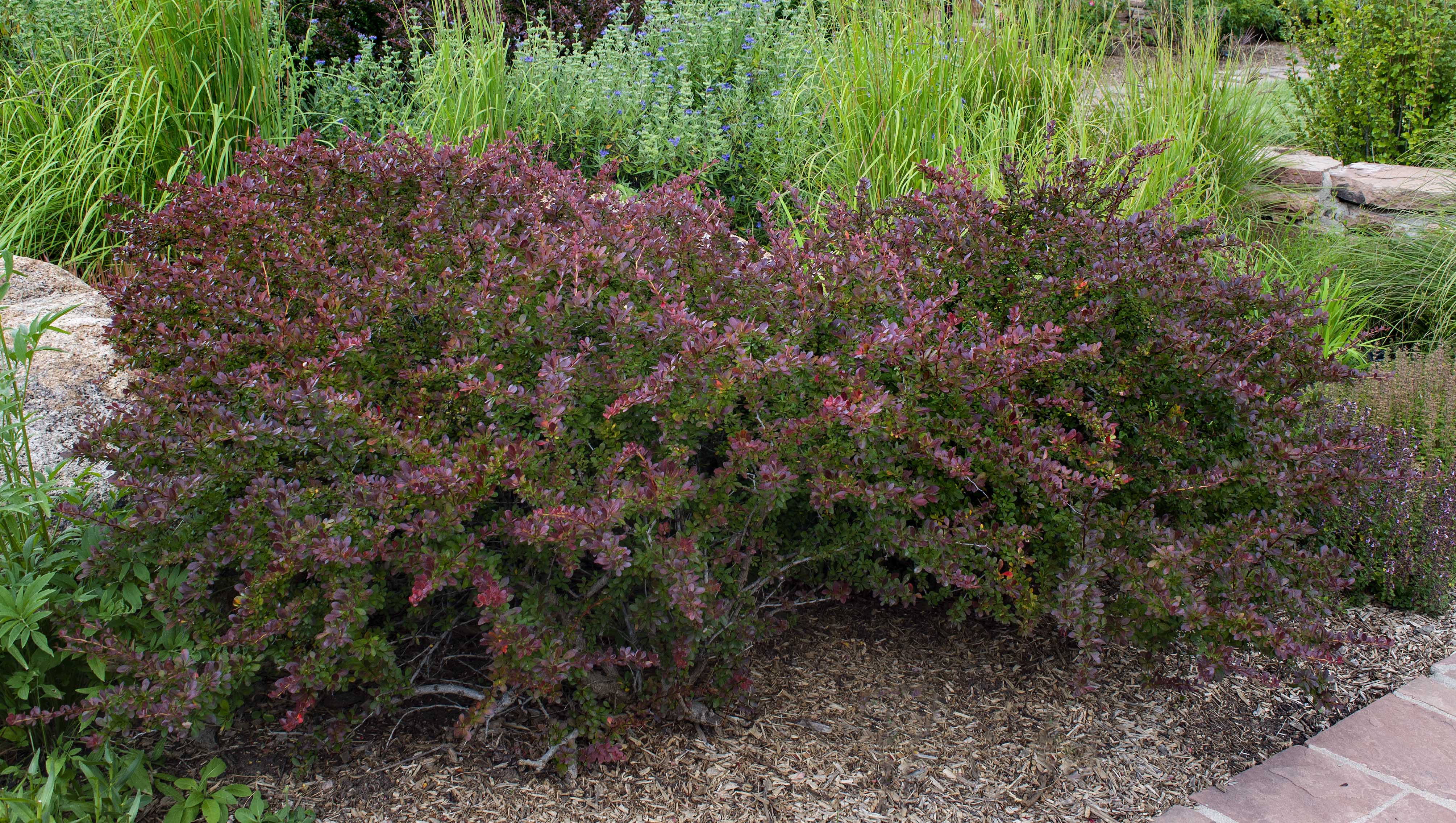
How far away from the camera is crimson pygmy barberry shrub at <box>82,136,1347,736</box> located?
1968 mm

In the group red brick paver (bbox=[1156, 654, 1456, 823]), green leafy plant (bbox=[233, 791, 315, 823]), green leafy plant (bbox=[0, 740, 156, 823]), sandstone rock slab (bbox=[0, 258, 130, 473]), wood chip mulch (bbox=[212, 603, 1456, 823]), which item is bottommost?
red brick paver (bbox=[1156, 654, 1456, 823])

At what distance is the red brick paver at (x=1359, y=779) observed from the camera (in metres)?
2.27

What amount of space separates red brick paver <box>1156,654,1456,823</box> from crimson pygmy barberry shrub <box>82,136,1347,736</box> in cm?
42

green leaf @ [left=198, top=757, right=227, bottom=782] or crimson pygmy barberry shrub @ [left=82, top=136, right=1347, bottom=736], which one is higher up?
crimson pygmy barberry shrub @ [left=82, top=136, right=1347, bottom=736]

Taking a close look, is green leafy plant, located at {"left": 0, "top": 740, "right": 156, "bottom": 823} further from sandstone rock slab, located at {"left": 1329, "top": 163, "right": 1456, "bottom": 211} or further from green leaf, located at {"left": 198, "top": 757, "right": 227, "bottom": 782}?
sandstone rock slab, located at {"left": 1329, "top": 163, "right": 1456, "bottom": 211}

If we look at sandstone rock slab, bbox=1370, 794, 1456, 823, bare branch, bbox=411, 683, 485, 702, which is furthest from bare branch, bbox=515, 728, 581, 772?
sandstone rock slab, bbox=1370, 794, 1456, 823

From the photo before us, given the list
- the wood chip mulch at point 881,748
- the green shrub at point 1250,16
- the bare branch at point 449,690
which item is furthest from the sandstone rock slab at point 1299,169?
the green shrub at point 1250,16

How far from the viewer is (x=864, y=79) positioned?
541 cm

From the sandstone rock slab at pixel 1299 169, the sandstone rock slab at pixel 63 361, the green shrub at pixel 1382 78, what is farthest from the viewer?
the green shrub at pixel 1382 78

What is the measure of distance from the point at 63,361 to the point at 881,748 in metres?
2.83

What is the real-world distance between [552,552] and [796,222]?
340cm

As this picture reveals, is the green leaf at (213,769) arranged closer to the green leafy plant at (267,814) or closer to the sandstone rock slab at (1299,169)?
the green leafy plant at (267,814)

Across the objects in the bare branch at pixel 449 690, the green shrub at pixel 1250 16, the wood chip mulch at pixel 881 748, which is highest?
the green shrub at pixel 1250 16

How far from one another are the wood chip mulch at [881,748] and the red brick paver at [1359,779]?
0.06 metres
